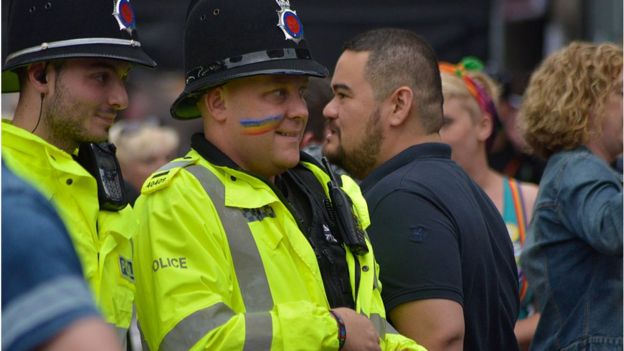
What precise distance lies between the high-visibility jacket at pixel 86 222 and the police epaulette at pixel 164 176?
13 cm

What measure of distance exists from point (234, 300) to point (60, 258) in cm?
166

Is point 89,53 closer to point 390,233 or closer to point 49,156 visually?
point 49,156

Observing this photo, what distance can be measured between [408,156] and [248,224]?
1.15 m

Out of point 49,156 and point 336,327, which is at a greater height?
point 49,156

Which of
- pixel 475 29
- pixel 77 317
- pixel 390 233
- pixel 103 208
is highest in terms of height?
pixel 77 317

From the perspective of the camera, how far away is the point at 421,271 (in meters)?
3.83

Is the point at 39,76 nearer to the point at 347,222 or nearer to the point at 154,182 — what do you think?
the point at 154,182

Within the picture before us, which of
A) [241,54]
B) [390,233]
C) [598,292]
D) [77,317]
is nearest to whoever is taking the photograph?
[77,317]

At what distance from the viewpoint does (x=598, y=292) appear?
4.57 m

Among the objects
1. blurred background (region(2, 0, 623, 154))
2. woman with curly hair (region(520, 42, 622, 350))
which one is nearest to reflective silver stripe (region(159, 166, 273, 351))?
woman with curly hair (region(520, 42, 622, 350))

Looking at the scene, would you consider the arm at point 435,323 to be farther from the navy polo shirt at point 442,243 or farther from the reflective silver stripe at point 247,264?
the reflective silver stripe at point 247,264

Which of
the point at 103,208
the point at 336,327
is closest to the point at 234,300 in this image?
the point at 336,327

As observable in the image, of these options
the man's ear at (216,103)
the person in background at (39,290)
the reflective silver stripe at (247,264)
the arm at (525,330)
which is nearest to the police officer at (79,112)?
the man's ear at (216,103)

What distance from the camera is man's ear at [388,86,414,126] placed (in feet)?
14.4
